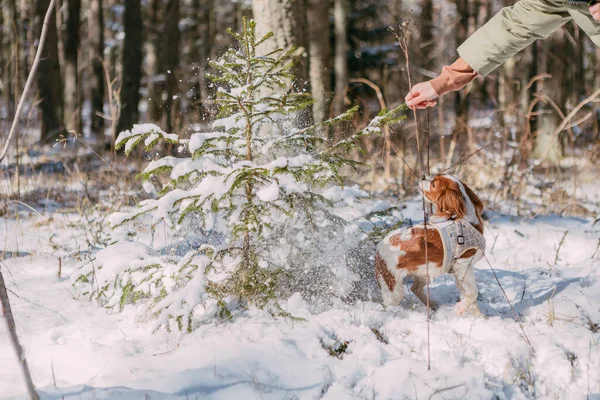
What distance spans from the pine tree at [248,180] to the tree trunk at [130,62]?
1014cm

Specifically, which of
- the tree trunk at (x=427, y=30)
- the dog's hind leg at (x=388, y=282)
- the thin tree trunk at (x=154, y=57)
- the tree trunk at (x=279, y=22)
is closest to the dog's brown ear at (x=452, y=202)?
the dog's hind leg at (x=388, y=282)

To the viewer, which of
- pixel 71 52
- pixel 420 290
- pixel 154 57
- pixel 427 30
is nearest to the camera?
pixel 420 290

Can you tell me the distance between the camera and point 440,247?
2465 mm

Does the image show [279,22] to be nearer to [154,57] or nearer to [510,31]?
[510,31]

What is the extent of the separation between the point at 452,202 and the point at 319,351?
975 mm

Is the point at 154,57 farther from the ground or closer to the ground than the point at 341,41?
farther from the ground

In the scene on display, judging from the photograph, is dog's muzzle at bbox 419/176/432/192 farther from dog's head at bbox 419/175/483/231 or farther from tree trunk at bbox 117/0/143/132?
tree trunk at bbox 117/0/143/132

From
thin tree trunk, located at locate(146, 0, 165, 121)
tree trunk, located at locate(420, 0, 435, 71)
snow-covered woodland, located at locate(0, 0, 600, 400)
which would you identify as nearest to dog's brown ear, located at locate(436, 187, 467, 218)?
snow-covered woodland, located at locate(0, 0, 600, 400)

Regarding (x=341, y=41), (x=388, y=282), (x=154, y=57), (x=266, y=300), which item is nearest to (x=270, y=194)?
(x=266, y=300)

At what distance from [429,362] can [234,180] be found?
3.74 feet

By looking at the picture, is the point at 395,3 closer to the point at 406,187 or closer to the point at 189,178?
the point at 406,187

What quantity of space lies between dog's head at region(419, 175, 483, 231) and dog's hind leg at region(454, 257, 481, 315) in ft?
0.69

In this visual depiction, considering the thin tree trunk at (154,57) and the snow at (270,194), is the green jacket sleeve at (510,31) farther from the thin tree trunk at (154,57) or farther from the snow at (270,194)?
the thin tree trunk at (154,57)

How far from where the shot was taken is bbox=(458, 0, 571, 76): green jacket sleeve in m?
2.44
